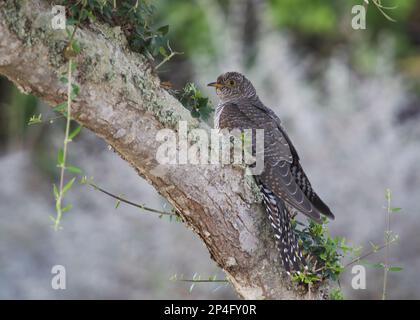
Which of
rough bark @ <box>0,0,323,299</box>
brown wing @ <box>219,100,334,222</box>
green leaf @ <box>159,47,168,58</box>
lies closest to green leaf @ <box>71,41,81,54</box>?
rough bark @ <box>0,0,323,299</box>

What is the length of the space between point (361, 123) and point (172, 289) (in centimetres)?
264

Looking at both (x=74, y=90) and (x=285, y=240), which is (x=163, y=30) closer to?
(x=74, y=90)

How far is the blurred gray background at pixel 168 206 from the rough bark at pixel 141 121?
2705 millimetres

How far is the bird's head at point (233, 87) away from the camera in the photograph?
505cm

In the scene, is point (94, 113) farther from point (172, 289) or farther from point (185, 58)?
point (185, 58)

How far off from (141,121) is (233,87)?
255cm

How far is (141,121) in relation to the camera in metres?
2.62

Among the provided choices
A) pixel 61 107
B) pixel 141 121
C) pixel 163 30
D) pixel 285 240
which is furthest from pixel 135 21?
pixel 285 240

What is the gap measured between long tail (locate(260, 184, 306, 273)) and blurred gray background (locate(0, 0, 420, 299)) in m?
2.65

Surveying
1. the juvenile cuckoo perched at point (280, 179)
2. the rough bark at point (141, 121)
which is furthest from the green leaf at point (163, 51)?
the juvenile cuckoo perched at point (280, 179)

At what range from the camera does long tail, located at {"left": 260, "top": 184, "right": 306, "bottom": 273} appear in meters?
2.87

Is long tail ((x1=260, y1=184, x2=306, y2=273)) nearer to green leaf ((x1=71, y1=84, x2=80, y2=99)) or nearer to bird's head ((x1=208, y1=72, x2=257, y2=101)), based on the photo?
green leaf ((x1=71, y1=84, x2=80, y2=99))

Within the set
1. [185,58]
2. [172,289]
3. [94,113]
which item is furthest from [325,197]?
[94,113]

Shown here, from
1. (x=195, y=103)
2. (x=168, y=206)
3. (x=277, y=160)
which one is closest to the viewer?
(x=195, y=103)
